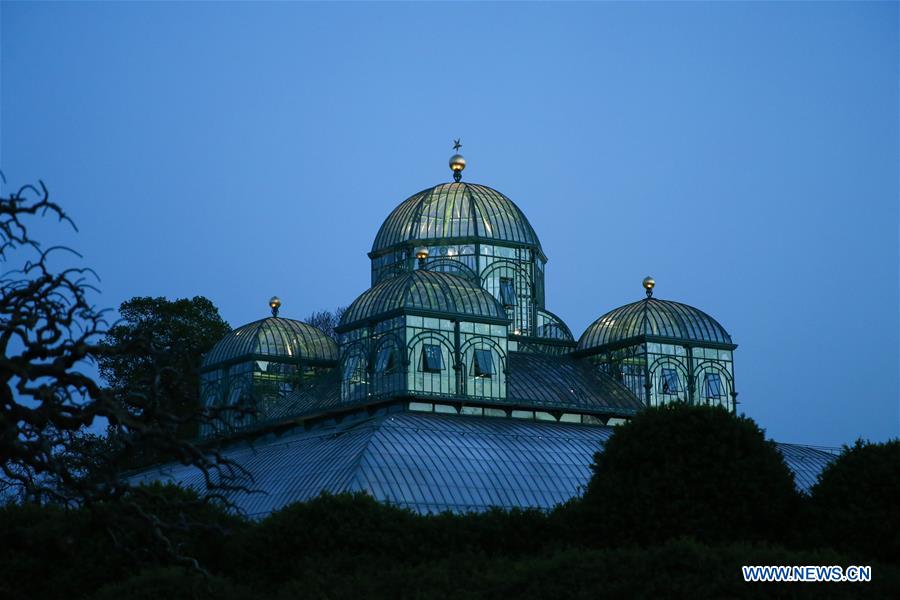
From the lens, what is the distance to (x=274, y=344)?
240ft

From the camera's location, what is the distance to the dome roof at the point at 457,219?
7338cm

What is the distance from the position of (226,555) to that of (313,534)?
2944 millimetres

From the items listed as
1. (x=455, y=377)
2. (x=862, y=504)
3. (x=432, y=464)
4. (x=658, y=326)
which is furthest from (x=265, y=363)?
(x=862, y=504)

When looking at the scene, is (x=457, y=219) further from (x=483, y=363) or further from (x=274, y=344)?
(x=483, y=363)

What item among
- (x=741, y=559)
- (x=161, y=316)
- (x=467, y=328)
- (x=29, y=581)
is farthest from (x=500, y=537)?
(x=161, y=316)

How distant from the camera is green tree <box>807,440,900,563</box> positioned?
132 ft

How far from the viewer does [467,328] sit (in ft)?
208

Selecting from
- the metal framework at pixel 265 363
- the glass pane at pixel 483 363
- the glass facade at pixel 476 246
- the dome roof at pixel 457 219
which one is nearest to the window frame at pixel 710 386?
the glass facade at pixel 476 246

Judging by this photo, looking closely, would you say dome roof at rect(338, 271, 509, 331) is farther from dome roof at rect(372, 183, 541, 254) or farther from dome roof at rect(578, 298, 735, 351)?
dome roof at rect(578, 298, 735, 351)

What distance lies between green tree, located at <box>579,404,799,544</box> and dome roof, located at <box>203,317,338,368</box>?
3182cm

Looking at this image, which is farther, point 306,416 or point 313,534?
point 306,416

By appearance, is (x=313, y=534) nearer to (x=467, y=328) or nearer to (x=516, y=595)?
(x=516, y=595)

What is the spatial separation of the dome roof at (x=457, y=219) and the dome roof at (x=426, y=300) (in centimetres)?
796

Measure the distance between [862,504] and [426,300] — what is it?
25.6m
